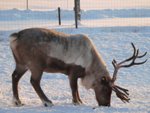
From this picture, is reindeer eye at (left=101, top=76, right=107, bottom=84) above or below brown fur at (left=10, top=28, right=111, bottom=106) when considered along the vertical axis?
below

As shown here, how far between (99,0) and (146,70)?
3979cm

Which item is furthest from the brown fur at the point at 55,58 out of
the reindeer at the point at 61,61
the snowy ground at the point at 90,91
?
the snowy ground at the point at 90,91

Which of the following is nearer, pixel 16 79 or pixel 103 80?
pixel 103 80

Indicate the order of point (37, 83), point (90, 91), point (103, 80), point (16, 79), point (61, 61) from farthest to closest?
point (90, 91)
point (16, 79)
point (103, 80)
point (61, 61)
point (37, 83)

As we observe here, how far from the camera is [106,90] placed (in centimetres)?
984

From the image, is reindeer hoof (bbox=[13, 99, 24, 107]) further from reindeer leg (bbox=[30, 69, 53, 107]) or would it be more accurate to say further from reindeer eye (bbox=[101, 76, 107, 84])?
reindeer eye (bbox=[101, 76, 107, 84])

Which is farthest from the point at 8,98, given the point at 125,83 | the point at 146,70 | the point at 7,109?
the point at 146,70

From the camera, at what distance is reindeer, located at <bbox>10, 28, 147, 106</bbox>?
376 inches

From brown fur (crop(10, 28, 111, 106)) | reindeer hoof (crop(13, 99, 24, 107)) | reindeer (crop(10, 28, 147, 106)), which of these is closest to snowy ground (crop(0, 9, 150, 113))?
reindeer hoof (crop(13, 99, 24, 107))

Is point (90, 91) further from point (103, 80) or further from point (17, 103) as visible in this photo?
point (17, 103)

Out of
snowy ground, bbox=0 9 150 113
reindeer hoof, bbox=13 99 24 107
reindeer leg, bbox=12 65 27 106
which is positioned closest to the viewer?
snowy ground, bbox=0 9 150 113

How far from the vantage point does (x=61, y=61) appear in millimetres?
9703

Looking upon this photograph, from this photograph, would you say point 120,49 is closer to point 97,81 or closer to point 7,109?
point 97,81

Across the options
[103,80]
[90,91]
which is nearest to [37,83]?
[103,80]
